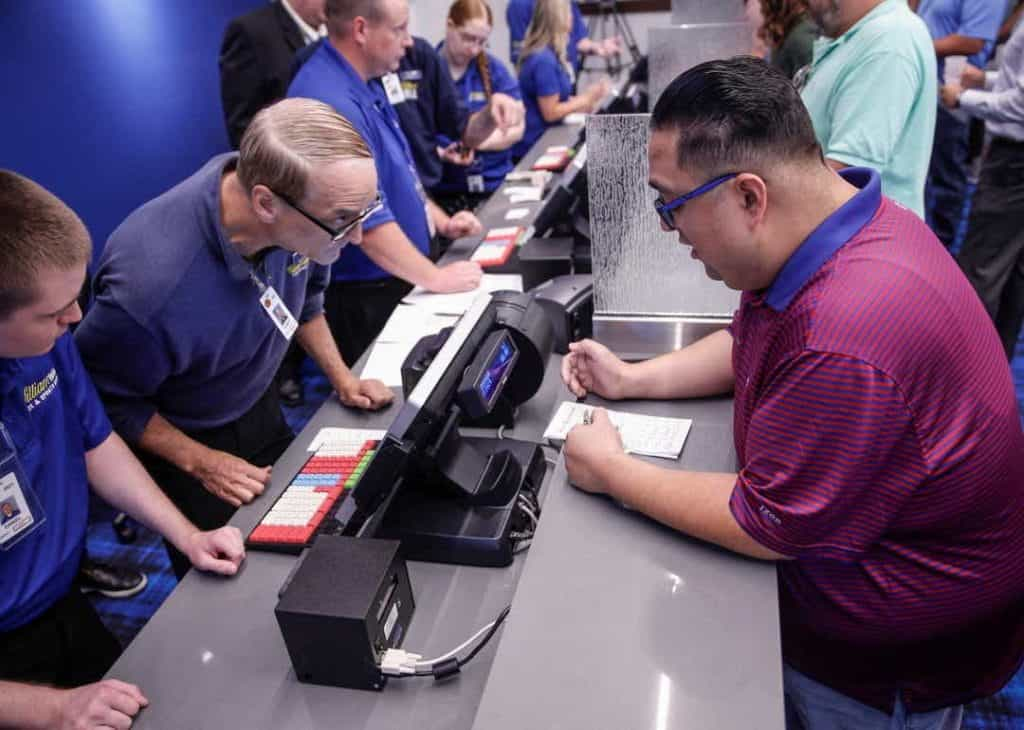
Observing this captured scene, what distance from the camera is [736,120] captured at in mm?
898

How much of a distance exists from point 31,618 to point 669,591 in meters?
1.06

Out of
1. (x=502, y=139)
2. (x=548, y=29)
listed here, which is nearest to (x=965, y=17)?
(x=548, y=29)

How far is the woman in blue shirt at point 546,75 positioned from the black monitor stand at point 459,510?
327cm

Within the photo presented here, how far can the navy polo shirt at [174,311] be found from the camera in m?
1.34

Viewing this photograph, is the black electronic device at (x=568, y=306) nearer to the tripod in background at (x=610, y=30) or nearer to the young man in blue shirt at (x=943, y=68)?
the young man in blue shirt at (x=943, y=68)

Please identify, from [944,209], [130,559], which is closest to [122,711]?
[130,559]

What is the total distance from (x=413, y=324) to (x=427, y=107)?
155cm

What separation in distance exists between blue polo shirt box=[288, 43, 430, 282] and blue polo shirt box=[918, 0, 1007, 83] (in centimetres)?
275

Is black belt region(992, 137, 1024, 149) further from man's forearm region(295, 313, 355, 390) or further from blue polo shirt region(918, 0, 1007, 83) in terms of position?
man's forearm region(295, 313, 355, 390)

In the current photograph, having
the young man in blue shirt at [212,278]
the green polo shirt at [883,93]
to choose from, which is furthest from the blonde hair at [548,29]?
the young man in blue shirt at [212,278]

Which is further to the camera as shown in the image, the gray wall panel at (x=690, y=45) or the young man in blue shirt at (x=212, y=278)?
the gray wall panel at (x=690, y=45)

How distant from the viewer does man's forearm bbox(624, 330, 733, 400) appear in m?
1.33

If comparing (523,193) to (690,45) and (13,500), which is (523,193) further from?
(13,500)

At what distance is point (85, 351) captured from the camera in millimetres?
1396
